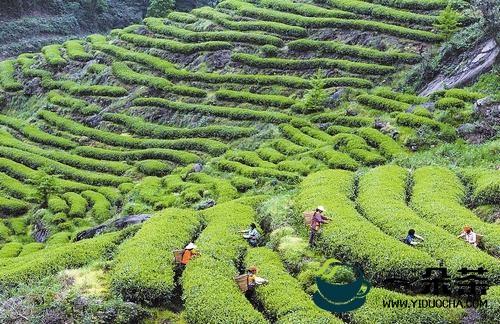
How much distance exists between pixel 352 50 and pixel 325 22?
4712mm

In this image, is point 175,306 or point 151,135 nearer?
point 175,306

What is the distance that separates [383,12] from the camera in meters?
42.4

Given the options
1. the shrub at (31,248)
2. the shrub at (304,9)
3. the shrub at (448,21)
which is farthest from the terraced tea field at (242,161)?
the shrub at (448,21)

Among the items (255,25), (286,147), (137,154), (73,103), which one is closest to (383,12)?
(255,25)

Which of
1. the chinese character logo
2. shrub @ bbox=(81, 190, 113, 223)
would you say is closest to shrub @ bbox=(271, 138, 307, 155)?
shrub @ bbox=(81, 190, 113, 223)

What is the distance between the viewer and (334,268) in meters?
15.5

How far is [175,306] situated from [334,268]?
4597mm

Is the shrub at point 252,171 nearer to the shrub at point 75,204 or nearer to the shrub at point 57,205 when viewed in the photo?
the shrub at point 75,204

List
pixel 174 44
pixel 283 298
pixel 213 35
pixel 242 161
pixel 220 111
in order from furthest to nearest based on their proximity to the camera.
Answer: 1. pixel 174 44
2. pixel 213 35
3. pixel 220 111
4. pixel 242 161
5. pixel 283 298

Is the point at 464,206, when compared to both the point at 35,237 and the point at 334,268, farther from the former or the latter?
the point at 35,237

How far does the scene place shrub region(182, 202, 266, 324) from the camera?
47.5ft

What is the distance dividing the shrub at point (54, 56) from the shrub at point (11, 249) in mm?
24373

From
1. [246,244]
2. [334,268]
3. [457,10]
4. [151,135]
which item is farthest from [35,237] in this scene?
Answer: [457,10]

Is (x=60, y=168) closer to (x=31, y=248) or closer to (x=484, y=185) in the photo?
(x=31, y=248)
